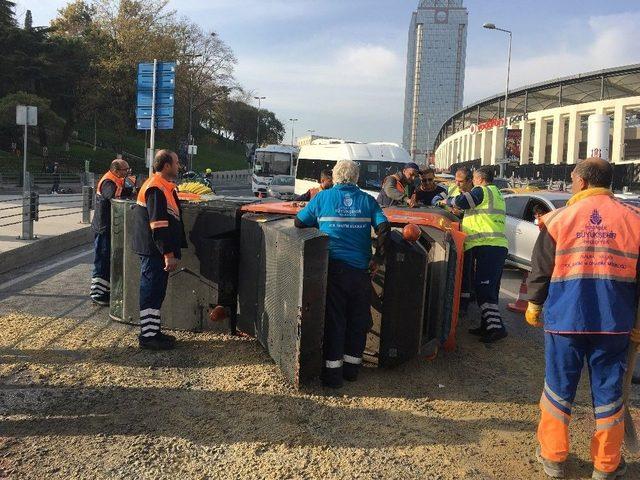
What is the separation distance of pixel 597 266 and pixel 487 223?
2.92 metres

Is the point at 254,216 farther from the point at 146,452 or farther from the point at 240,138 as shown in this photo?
the point at 240,138

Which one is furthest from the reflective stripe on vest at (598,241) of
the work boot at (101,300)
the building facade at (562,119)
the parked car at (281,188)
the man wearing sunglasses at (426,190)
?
the building facade at (562,119)

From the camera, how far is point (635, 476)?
3.49 m

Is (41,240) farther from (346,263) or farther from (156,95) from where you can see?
(346,263)

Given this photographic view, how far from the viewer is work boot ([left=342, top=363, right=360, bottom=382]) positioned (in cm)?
477

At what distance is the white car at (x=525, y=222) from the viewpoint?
10164 mm

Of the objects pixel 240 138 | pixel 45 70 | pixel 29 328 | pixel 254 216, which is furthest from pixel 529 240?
pixel 240 138

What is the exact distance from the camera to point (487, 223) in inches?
245

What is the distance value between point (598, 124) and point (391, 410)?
51.8 ft

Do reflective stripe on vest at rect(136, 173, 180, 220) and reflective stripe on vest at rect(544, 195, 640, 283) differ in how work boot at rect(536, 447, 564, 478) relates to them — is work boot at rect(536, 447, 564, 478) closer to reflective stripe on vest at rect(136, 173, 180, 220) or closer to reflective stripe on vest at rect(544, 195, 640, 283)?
reflective stripe on vest at rect(544, 195, 640, 283)

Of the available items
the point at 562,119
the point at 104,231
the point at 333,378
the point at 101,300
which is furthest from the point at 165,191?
the point at 562,119

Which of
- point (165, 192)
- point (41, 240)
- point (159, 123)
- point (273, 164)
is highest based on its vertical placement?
point (159, 123)

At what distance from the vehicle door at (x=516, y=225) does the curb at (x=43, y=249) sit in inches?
317

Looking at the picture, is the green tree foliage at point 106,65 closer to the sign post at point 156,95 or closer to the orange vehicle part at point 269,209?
the sign post at point 156,95
